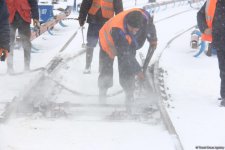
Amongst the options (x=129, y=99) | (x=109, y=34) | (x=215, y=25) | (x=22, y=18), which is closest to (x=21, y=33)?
(x=22, y=18)

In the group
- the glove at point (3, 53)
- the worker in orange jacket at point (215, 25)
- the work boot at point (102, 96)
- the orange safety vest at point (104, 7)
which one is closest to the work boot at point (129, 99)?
the work boot at point (102, 96)

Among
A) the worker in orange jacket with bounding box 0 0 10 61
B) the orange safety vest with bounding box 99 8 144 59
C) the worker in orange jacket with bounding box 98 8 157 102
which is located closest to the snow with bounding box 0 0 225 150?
the worker in orange jacket with bounding box 98 8 157 102

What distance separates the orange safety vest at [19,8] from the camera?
26.0 ft

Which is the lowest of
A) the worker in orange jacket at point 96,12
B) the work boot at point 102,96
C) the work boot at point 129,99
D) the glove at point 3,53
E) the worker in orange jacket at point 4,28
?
the work boot at point 102,96

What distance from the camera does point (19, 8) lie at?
7.94 metres

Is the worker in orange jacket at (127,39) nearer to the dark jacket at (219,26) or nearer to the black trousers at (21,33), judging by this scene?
the dark jacket at (219,26)

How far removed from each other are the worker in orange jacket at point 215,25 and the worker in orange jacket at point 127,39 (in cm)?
92

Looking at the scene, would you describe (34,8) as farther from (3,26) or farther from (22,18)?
(3,26)

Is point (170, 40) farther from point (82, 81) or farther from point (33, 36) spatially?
point (82, 81)

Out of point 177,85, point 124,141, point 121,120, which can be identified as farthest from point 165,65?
point 124,141

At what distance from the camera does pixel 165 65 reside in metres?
9.68

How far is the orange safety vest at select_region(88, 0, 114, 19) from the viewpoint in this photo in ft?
→ 26.7

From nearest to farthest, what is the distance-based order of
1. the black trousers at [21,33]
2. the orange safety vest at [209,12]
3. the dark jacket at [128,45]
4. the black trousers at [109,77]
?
the dark jacket at [128,45] → the black trousers at [109,77] → the orange safety vest at [209,12] → the black trousers at [21,33]

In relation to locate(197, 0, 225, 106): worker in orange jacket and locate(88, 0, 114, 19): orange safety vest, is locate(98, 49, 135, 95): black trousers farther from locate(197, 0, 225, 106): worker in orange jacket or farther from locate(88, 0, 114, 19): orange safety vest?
locate(88, 0, 114, 19): orange safety vest
